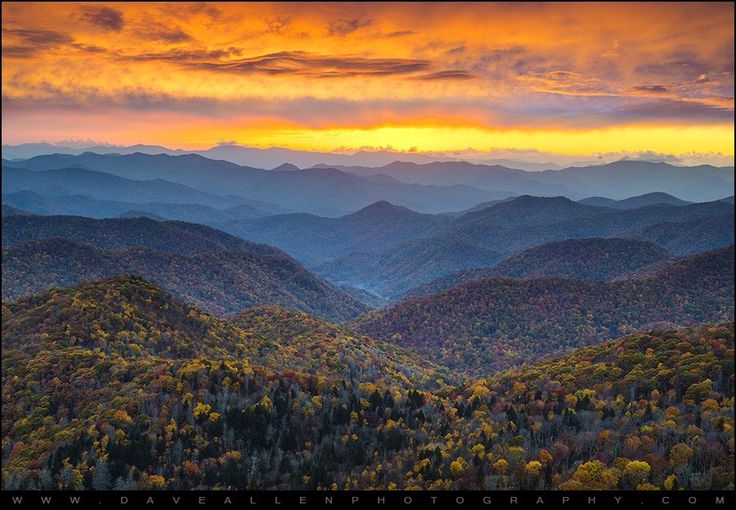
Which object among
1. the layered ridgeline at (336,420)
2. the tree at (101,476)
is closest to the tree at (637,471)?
the layered ridgeline at (336,420)

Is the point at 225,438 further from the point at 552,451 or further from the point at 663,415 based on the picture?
the point at 663,415

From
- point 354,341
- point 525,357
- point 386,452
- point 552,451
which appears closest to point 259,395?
point 386,452

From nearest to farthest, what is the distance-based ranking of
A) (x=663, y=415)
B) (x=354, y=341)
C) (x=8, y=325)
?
(x=663, y=415) → (x=8, y=325) → (x=354, y=341)

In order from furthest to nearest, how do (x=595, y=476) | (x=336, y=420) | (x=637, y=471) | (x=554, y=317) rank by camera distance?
1. (x=554, y=317)
2. (x=336, y=420)
3. (x=595, y=476)
4. (x=637, y=471)

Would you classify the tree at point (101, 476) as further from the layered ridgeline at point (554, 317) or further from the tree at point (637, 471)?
the layered ridgeline at point (554, 317)

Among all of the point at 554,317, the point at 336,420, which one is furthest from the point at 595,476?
the point at 554,317

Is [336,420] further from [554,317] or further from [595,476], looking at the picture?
[554,317]
